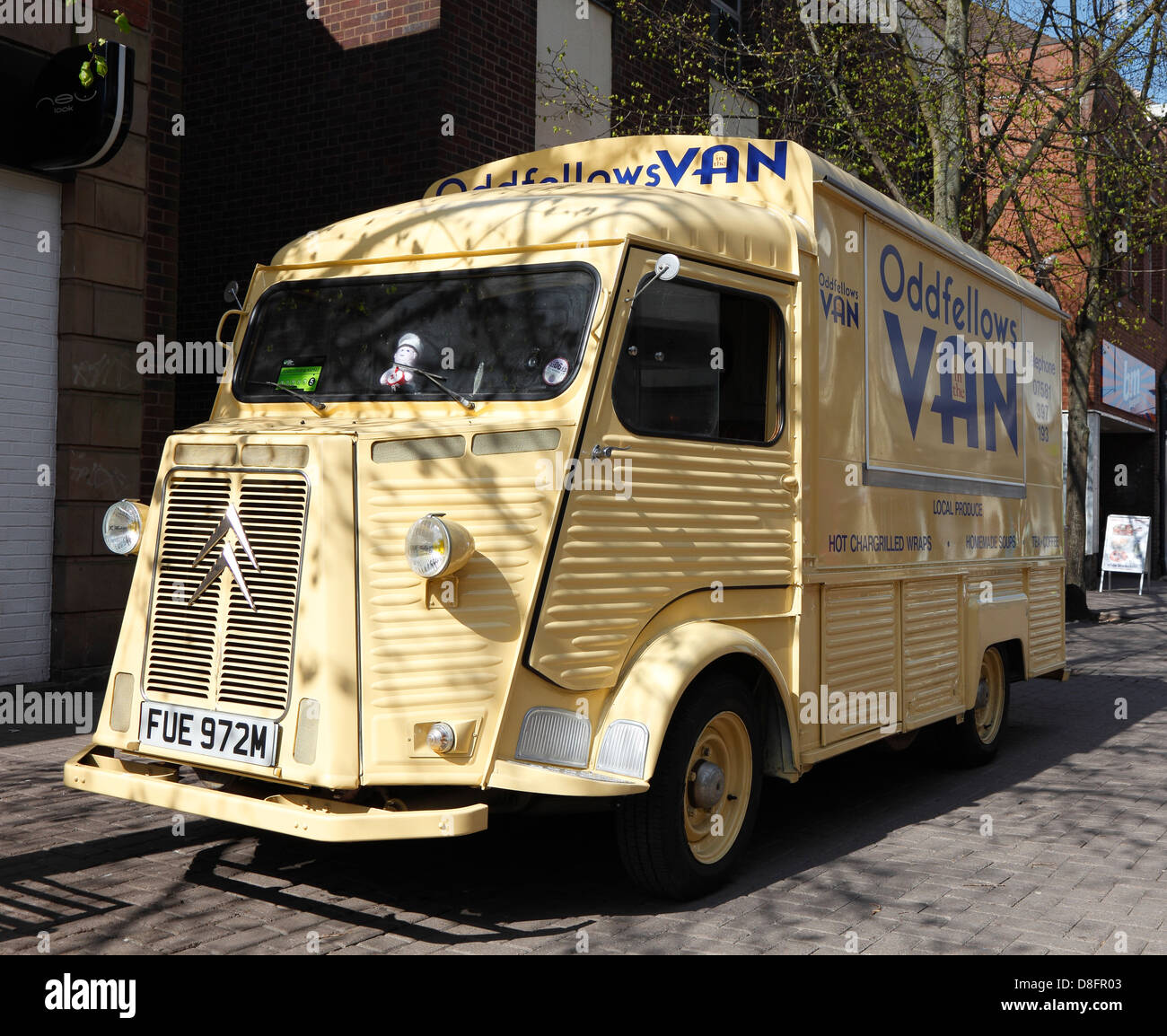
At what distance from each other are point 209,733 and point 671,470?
6.86 ft

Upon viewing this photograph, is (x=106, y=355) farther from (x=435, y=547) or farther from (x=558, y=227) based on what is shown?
(x=435, y=547)

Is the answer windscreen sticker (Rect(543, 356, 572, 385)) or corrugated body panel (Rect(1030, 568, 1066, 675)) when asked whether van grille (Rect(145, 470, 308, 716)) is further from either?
corrugated body panel (Rect(1030, 568, 1066, 675))

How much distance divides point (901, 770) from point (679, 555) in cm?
384

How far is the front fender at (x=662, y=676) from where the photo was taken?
468cm

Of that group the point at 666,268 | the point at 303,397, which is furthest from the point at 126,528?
the point at 666,268

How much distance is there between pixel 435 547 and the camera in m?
4.43

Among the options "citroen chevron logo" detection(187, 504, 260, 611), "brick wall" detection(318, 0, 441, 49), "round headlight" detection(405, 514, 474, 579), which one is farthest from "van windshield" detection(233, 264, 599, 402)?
"brick wall" detection(318, 0, 441, 49)

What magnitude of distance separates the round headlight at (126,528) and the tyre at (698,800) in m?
2.27

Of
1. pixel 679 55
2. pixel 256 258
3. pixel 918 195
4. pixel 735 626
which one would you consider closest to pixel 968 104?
pixel 918 195

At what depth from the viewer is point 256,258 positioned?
545 inches

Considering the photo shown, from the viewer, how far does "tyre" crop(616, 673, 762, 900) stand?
4.90m

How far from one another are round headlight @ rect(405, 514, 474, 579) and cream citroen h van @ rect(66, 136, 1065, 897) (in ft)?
0.04

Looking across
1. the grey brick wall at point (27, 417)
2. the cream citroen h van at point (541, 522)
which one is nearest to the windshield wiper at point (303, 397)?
the cream citroen h van at point (541, 522)

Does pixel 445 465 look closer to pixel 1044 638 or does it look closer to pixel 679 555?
pixel 679 555
